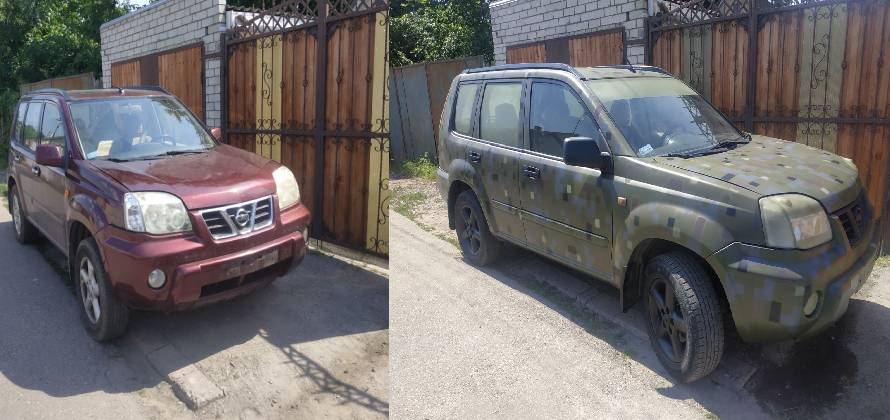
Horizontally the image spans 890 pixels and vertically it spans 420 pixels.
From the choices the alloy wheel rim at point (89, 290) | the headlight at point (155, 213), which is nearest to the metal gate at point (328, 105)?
the headlight at point (155, 213)

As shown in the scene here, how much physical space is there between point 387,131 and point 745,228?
3.29 m

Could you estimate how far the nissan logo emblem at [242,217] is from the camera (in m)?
4.36

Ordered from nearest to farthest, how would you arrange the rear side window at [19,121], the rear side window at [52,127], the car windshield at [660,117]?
1. the car windshield at [660,117]
2. the rear side window at [52,127]
3. the rear side window at [19,121]

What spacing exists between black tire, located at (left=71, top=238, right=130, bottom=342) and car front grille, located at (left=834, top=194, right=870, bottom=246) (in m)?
4.36

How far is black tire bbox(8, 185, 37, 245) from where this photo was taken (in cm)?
695

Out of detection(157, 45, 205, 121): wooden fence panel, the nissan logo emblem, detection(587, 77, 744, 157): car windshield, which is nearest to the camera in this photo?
detection(587, 77, 744, 157): car windshield

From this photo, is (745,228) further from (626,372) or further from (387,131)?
(387,131)

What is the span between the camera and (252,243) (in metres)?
4.41

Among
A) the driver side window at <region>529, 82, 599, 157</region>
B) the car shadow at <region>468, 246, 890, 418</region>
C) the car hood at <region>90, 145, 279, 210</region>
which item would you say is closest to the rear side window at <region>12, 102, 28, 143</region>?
the car hood at <region>90, 145, 279, 210</region>

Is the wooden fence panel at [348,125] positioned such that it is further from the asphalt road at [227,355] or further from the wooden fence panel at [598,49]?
the wooden fence panel at [598,49]

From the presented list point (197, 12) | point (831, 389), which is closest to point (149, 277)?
point (831, 389)

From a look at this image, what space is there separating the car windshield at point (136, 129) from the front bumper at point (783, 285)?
4141 mm

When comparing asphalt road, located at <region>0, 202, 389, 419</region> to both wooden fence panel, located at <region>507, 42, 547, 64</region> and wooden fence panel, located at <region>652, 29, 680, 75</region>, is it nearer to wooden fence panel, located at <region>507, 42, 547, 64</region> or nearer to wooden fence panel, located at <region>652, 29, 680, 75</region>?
wooden fence panel, located at <region>652, 29, 680, 75</region>

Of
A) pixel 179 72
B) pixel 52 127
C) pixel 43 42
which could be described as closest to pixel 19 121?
pixel 52 127
